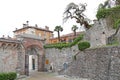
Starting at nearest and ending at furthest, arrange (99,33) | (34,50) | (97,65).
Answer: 1. (97,65)
2. (99,33)
3. (34,50)

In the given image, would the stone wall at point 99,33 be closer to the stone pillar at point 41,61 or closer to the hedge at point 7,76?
the stone pillar at point 41,61

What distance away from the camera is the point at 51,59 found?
3909cm

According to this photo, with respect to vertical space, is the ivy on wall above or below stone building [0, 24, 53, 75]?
above

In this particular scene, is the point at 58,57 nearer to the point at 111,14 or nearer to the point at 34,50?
the point at 34,50

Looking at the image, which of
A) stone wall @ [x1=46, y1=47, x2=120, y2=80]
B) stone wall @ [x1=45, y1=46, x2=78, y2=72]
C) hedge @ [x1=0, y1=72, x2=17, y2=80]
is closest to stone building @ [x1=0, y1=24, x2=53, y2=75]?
stone wall @ [x1=45, y1=46, x2=78, y2=72]

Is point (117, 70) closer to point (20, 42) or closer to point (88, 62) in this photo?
point (88, 62)

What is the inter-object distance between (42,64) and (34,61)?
13.5 m

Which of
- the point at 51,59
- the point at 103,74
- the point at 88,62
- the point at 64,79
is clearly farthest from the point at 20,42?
the point at 103,74

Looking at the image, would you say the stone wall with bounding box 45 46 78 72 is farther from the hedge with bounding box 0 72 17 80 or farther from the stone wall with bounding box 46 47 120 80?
the hedge with bounding box 0 72 17 80

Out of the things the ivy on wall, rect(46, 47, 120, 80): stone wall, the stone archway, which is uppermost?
the ivy on wall

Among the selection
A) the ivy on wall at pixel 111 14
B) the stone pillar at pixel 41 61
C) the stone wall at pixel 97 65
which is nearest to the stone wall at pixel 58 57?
the stone pillar at pixel 41 61

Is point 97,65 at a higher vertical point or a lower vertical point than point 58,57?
lower

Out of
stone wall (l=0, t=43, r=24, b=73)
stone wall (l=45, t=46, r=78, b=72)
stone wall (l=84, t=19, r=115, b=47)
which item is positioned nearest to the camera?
stone wall (l=84, t=19, r=115, b=47)

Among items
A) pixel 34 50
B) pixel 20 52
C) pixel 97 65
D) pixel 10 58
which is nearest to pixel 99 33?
pixel 97 65
